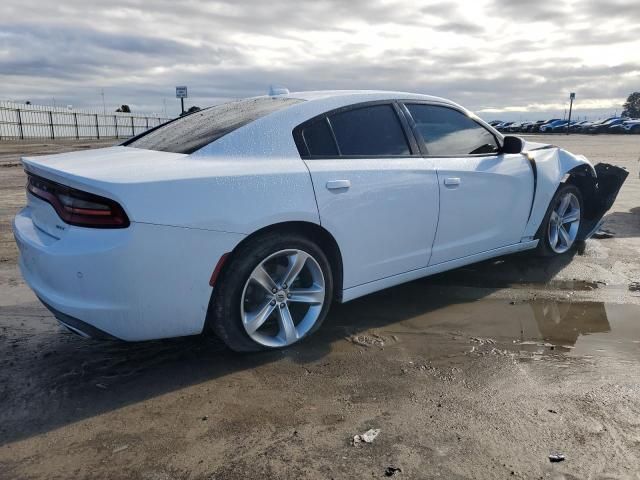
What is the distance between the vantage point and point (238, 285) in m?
2.96

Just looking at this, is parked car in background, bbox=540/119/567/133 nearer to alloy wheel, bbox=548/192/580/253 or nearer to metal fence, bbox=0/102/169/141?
metal fence, bbox=0/102/169/141

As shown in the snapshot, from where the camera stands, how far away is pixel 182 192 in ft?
8.95

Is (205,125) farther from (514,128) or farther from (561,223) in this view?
(514,128)

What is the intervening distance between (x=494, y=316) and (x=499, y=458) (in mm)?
1750

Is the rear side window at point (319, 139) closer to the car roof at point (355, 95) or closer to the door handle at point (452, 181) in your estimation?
the car roof at point (355, 95)

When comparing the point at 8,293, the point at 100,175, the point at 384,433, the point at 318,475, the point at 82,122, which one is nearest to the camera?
the point at 318,475

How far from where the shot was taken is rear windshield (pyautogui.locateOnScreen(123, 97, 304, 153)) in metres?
3.28

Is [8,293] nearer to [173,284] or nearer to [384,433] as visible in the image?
[173,284]

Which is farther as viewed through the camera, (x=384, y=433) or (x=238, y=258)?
(x=238, y=258)

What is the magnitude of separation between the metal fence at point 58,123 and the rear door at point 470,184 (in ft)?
→ 114

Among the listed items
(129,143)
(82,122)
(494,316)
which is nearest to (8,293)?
(129,143)

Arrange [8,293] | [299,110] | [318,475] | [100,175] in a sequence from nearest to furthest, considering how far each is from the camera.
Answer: [318,475] → [100,175] → [299,110] → [8,293]

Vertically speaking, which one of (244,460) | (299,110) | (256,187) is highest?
(299,110)

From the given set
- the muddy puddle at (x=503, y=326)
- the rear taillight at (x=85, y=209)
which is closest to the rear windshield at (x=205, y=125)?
the rear taillight at (x=85, y=209)
